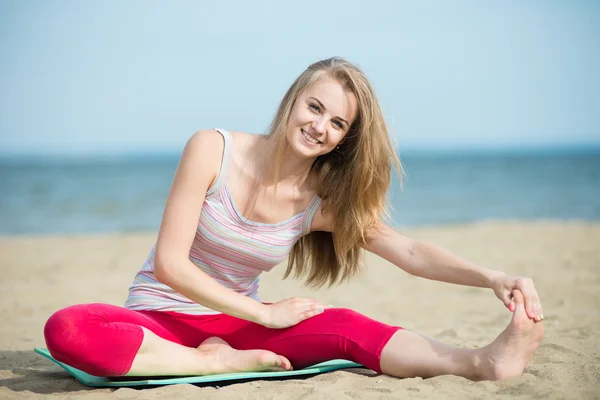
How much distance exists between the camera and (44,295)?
20.5 feet

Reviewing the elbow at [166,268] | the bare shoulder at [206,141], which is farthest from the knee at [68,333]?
the bare shoulder at [206,141]

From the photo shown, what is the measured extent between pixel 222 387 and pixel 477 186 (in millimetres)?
24165

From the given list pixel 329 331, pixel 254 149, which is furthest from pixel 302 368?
pixel 254 149

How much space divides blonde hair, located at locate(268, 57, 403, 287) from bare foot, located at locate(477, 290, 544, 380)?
32.9 inches

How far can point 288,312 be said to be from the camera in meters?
3.14

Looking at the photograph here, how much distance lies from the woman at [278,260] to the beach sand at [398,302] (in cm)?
A: 13

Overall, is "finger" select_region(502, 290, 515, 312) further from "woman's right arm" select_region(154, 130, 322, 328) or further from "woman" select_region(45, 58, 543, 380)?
"woman's right arm" select_region(154, 130, 322, 328)

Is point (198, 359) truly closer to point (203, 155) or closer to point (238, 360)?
point (238, 360)

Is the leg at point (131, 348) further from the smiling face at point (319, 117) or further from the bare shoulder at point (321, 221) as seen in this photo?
the smiling face at point (319, 117)

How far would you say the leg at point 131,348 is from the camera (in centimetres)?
282

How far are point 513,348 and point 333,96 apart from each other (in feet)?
4.62

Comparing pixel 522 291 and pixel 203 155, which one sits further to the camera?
pixel 203 155

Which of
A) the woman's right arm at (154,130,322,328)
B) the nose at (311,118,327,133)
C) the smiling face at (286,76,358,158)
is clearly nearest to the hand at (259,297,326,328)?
the woman's right arm at (154,130,322,328)

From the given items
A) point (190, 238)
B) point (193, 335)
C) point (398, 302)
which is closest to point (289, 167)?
point (190, 238)
